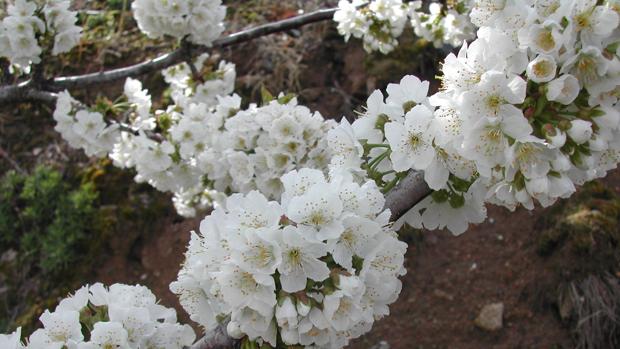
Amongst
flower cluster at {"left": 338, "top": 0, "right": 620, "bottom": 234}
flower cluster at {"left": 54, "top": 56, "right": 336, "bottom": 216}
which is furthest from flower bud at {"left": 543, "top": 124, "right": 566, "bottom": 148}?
flower cluster at {"left": 54, "top": 56, "right": 336, "bottom": 216}

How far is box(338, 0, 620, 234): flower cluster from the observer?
44.6 inches

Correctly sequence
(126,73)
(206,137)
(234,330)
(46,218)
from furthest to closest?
(46,218), (126,73), (206,137), (234,330)

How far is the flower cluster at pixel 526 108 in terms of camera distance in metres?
1.13

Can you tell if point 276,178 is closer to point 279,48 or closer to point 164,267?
point 164,267

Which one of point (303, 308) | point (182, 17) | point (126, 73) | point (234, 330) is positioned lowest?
point (126, 73)

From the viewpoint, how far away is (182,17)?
2771mm

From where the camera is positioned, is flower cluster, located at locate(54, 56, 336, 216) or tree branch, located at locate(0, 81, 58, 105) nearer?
flower cluster, located at locate(54, 56, 336, 216)

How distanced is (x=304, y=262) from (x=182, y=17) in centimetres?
190

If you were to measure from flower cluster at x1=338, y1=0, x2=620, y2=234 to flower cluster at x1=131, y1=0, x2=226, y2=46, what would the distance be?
5.55ft

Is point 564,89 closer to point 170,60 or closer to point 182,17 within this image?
point 182,17

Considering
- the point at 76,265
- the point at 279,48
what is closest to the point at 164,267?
the point at 76,265

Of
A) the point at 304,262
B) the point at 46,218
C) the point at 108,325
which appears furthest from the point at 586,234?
the point at 46,218

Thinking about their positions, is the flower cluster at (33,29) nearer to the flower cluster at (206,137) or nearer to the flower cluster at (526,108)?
the flower cluster at (206,137)

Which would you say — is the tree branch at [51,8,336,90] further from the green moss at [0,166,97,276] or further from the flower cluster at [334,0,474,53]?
the green moss at [0,166,97,276]
